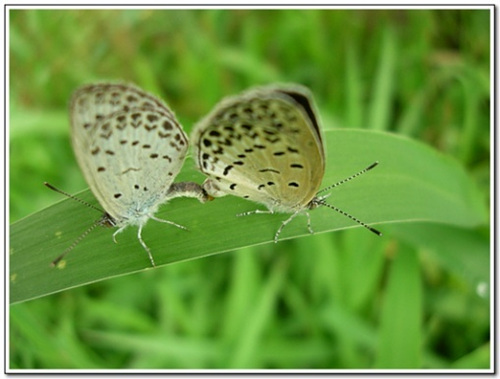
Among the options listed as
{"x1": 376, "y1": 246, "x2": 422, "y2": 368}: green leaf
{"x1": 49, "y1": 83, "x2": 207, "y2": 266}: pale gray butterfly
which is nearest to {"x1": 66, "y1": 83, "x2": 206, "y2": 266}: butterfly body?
{"x1": 49, "y1": 83, "x2": 207, "y2": 266}: pale gray butterfly

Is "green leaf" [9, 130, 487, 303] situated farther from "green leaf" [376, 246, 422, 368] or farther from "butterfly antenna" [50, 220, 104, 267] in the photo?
"green leaf" [376, 246, 422, 368]

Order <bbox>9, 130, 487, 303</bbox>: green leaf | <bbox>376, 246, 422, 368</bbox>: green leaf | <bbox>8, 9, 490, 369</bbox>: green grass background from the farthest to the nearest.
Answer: <bbox>8, 9, 490, 369</bbox>: green grass background → <bbox>376, 246, 422, 368</bbox>: green leaf → <bbox>9, 130, 487, 303</bbox>: green leaf

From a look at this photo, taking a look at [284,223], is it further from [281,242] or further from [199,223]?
[281,242]

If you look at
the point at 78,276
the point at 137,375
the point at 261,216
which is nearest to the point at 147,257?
the point at 78,276

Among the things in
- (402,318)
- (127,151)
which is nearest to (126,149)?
(127,151)

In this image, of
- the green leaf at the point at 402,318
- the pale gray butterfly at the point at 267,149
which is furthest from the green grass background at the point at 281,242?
the pale gray butterfly at the point at 267,149
